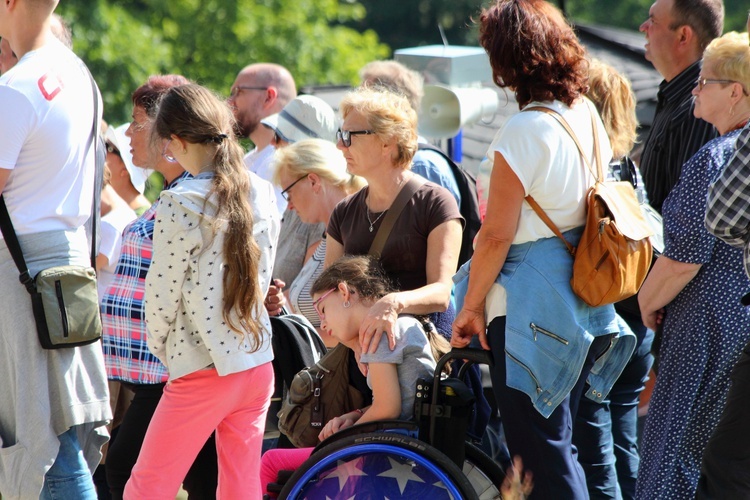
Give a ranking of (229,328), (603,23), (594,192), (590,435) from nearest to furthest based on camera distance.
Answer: (594,192) < (229,328) < (590,435) < (603,23)

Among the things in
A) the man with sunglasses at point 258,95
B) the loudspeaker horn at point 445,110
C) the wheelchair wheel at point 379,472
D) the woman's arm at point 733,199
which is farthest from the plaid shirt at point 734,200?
the man with sunglasses at point 258,95

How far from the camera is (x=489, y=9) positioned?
3.04 meters

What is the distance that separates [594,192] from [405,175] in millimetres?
834

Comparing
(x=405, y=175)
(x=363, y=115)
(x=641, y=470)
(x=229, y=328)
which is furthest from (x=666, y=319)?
(x=229, y=328)

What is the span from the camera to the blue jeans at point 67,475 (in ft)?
10.1

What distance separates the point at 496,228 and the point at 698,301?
33.2 inches

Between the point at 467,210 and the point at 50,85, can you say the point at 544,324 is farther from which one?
the point at 50,85

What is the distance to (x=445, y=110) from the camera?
5.54 m

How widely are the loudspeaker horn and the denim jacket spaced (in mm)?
2615

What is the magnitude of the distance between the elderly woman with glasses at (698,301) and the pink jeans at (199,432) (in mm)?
1369

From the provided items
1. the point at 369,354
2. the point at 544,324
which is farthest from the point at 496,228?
the point at 369,354

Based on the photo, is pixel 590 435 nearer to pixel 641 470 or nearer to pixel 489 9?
pixel 641 470

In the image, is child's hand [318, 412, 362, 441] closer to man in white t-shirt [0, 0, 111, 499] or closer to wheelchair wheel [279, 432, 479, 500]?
wheelchair wheel [279, 432, 479, 500]

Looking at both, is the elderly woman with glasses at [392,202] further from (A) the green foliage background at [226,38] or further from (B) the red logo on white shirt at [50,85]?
(A) the green foliage background at [226,38]
